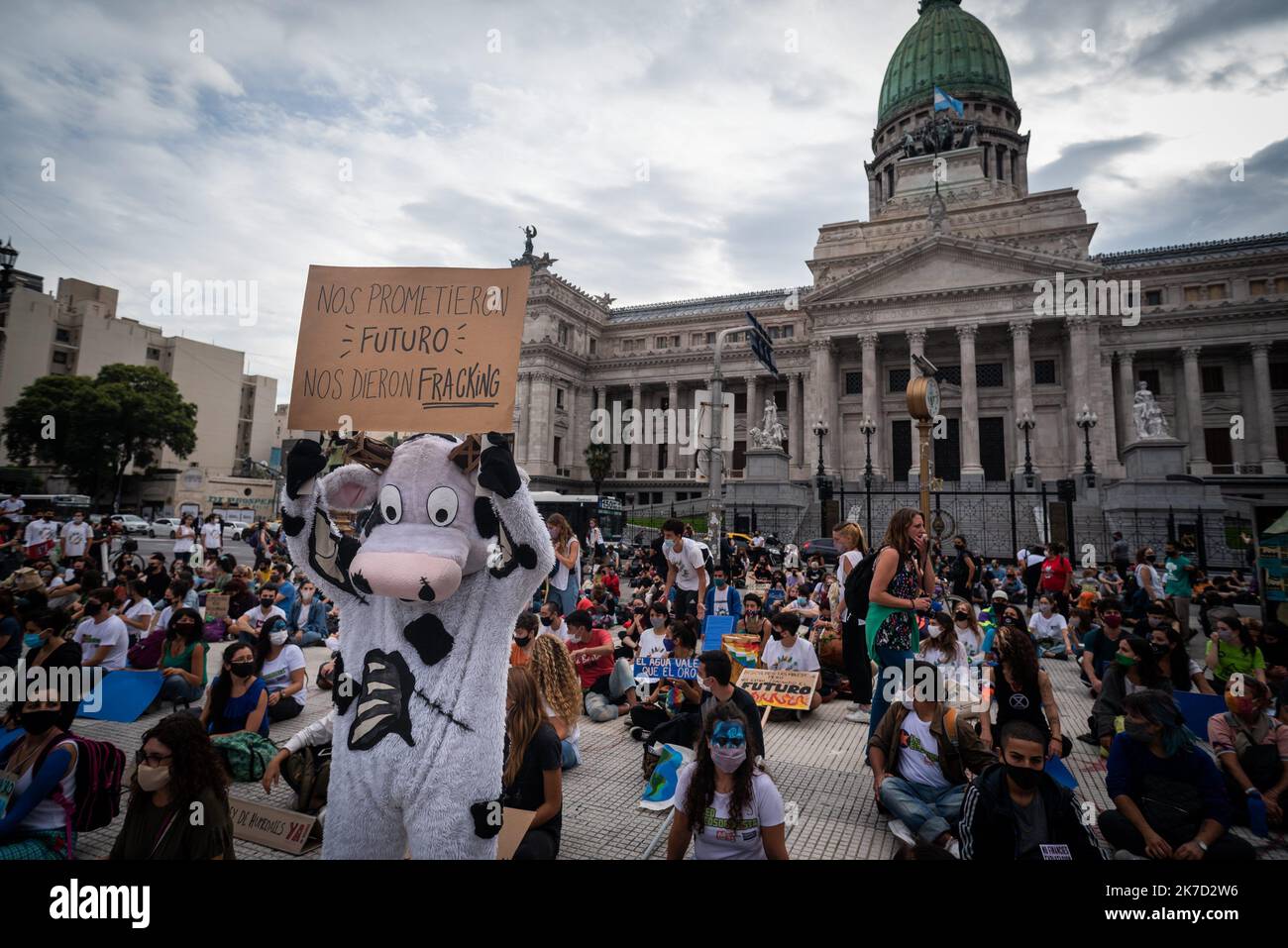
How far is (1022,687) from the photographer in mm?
4152

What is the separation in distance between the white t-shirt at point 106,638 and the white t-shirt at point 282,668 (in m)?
2.22

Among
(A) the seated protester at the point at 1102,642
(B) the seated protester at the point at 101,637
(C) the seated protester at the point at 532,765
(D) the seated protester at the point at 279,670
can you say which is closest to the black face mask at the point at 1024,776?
(C) the seated protester at the point at 532,765

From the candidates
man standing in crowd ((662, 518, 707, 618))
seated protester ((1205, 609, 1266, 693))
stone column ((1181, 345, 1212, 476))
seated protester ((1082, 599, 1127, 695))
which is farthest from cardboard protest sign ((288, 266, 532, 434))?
stone column ((1181, 345, 1212, 476))

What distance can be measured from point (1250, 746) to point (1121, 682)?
103 centimetres

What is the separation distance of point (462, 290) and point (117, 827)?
176 inches

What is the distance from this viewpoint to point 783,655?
7105mm

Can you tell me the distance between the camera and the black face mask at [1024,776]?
2.95 metres

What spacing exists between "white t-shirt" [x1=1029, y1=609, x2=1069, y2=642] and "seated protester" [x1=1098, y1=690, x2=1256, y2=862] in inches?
300

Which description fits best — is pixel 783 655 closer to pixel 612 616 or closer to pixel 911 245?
pixel 612 616

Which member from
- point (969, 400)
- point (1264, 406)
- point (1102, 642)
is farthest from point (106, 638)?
point (1264, 406)

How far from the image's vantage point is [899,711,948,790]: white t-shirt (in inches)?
166

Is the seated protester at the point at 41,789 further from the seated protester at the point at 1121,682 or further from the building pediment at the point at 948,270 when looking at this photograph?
the building pediment at the point at 948,270
